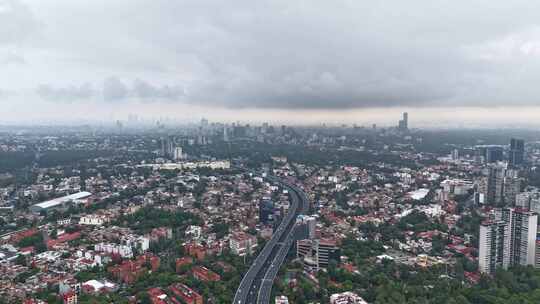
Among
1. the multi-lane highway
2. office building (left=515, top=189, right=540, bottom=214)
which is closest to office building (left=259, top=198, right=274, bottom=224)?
the multi-lane highway

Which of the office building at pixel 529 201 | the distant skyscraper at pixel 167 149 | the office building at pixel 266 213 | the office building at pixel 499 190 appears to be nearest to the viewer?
the office building at pixel 266 213

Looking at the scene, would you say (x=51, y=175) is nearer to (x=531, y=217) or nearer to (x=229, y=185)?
(x=229, y=185)

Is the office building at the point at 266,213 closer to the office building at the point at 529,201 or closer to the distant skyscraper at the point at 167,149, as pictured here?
the office building at the point at 529,201

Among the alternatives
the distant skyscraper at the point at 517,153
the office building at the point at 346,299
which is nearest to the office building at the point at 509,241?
the office building at the point at 346,299

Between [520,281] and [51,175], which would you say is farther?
[51,175]

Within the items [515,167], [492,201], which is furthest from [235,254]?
[515,167]

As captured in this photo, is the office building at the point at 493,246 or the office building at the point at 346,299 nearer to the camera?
the office building at the point at 346,299

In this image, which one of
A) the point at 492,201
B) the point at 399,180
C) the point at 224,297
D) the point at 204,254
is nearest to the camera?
the point at 224,297

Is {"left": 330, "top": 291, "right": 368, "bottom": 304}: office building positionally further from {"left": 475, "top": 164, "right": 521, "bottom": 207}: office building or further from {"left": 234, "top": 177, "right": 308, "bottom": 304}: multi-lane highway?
{"left": 475, "top": 164, "right": 521, "bottom": 207}: office building

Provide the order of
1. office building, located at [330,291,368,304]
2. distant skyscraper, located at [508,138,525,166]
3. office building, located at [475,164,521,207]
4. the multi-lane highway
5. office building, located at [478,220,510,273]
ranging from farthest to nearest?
distant skyscraper, located at [508,138,525,166] < office building, located at [475,164,521,207] < office building, located at [478,220,510,273] < the multi-lane highway < office building, located at [330,291,368,304]
